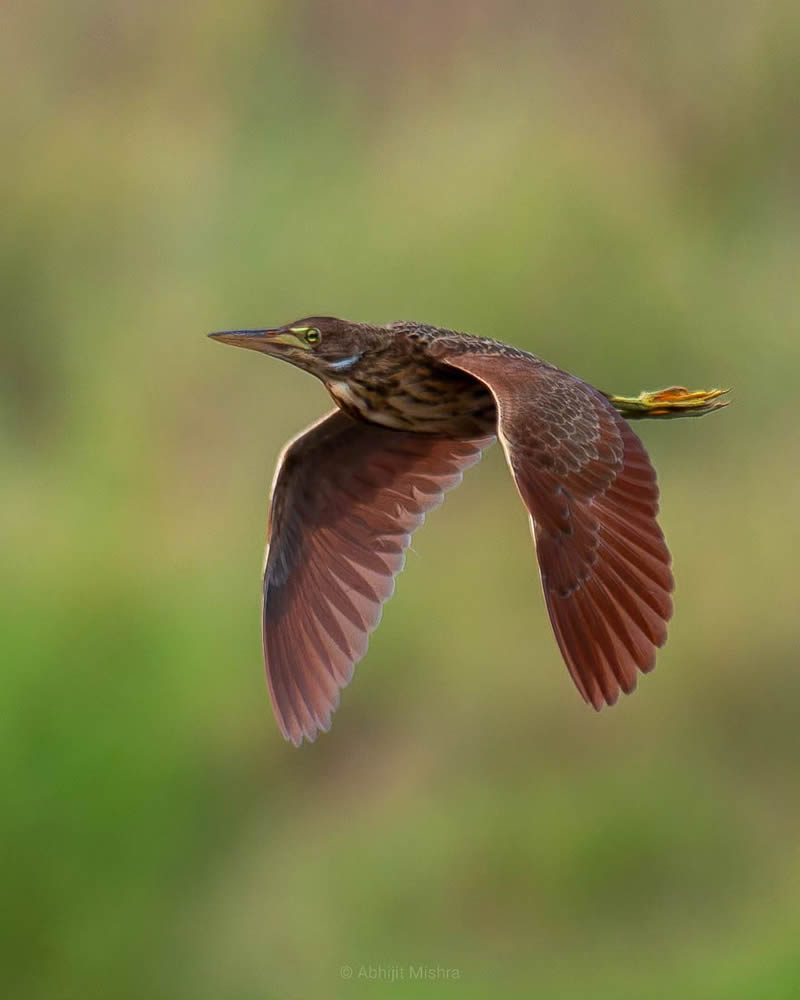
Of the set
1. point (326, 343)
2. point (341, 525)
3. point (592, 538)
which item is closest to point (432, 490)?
point (341, 525)

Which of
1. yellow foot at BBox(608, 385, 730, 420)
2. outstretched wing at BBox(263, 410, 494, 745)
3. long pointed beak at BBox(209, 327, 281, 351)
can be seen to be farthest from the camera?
outstretched wing at BBox(263, 410, 494, 745)

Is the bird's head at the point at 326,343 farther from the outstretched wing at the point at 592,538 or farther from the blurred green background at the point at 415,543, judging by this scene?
the blurred green background at the point at 415,543

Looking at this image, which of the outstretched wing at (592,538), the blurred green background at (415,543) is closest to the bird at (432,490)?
the outstretched wing at (592,538)

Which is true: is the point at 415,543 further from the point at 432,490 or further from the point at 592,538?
the point at 592,538

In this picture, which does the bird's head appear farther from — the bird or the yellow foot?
the yellow foot

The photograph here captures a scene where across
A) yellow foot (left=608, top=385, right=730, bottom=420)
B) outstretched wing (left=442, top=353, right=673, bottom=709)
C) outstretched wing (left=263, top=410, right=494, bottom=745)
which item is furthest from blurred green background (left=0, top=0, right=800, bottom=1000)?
outstretched wing (left=442, top=353, right=673, bottom=709)
